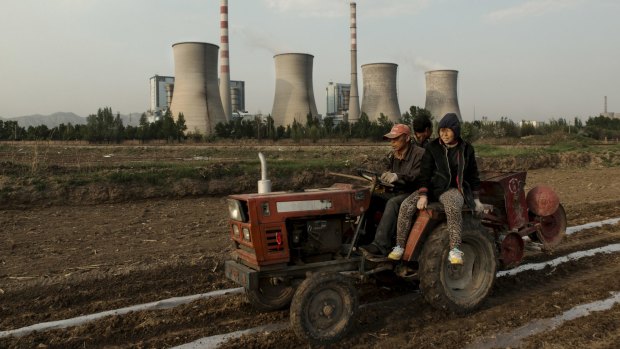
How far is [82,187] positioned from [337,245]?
24.6 feet

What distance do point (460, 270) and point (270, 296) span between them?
1.70 m

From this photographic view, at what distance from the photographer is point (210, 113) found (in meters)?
38.9

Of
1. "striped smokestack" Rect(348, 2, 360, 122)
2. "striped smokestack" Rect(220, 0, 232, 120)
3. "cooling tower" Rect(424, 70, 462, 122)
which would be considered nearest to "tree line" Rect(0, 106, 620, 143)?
"cooling tower" Rect(424, 70, 462, 122)

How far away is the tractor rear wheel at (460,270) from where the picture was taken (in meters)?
3.92

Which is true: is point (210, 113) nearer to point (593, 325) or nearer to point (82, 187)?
point (82, 187)

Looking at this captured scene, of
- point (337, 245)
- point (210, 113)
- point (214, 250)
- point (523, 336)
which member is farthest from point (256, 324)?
point (210, 113)

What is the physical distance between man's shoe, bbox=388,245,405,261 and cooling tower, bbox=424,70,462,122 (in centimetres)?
4308

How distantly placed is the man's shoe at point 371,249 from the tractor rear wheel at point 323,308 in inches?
14.7

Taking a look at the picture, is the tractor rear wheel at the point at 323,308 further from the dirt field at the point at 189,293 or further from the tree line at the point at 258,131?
the tree line at the point at 258,131

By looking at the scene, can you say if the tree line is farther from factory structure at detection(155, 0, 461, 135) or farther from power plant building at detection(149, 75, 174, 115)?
power plant building at detection(149, 75, 174, 115)

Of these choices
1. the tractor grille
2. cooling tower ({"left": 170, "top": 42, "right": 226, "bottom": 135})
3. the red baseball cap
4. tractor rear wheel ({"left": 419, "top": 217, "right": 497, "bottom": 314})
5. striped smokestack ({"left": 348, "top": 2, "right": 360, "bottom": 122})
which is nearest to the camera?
the tractor grille

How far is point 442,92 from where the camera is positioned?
45562 mm

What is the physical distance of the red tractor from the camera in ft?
11.5

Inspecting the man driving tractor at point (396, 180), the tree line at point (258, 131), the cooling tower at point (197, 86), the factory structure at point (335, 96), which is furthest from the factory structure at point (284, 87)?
the man driving tractor at point (396, 180)
